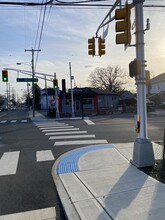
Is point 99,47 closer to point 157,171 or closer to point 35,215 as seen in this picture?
point 157,171

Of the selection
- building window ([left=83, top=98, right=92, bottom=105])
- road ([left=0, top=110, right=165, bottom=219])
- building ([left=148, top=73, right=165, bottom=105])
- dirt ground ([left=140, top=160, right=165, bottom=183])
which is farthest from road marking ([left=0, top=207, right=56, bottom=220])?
building ([left=148, top=73, right=165, bottom=105])

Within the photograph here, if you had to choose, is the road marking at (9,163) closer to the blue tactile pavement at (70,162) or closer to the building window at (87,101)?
the blue tactile pavement at (70,162)

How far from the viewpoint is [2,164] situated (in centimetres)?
811

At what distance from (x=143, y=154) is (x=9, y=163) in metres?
4.25

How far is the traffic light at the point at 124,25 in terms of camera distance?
6.86m

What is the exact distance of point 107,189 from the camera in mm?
5312

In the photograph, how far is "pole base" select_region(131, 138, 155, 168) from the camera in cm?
686

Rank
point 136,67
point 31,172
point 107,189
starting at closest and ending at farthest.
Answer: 1. point 107,189
2. point 136,67
3. point 31,172

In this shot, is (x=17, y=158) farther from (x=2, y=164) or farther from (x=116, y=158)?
(x=116, y=158)

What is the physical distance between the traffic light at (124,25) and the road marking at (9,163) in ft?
15.7

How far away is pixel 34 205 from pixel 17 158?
13.8ft

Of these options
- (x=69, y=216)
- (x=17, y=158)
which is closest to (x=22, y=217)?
(x=69, y=216)

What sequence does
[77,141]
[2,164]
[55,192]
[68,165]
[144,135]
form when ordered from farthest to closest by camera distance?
[77,141]
[2,164]
[68,165]
[144,135]
[55,192]

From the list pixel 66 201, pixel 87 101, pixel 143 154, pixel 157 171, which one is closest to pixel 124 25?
pixel 143 154
